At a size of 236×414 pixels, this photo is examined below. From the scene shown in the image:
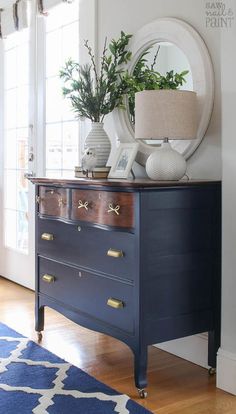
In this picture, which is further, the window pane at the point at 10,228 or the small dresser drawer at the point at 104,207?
the window pane at the point at 10,228

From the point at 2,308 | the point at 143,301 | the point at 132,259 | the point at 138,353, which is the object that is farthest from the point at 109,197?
the point at 2,308

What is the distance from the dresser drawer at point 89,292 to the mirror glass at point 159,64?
2.77 feet

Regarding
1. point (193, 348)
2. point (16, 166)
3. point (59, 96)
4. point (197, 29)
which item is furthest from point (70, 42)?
point (193, 348)

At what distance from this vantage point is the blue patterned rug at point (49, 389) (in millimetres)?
2213

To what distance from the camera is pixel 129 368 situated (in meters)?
2.70

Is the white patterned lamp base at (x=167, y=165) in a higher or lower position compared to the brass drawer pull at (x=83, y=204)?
higher

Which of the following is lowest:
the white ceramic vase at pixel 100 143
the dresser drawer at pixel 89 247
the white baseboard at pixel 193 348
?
the white baseboard at pixel 193 348

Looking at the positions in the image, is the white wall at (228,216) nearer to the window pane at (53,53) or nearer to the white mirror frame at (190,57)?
the white mirror frame at (190,57)

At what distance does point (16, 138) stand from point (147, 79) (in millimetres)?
1876

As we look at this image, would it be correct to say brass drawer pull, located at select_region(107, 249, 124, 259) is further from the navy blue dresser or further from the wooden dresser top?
the wooden dresser top

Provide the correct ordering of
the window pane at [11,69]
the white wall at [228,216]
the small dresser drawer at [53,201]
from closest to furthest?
1. the white wall at [228,216]
2. the small dresser drawer at [53,201]
3. the window pane at [11,69]

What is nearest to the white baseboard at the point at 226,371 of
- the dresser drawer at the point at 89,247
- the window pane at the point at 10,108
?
the dresser drawer at the point at 89,247

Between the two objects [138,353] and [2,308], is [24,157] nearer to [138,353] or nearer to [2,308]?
[2,308]

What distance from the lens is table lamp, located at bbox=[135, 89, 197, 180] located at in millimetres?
2439
